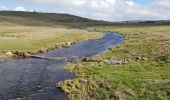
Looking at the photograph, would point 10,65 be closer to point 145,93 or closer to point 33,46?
point 33,46

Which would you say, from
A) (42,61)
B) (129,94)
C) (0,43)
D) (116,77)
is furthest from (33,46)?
(129,94)

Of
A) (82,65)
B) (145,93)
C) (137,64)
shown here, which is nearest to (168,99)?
(145,93)

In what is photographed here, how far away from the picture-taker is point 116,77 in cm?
4528

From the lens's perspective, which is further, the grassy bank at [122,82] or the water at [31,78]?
the water at [31,78]

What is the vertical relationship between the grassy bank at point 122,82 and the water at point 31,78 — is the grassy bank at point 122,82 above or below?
above

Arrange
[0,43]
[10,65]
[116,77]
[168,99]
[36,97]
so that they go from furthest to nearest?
[0,43] → [10,65] → [116,77] → [36,97] → [168,99]

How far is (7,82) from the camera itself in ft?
158

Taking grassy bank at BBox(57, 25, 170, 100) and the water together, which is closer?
grassy bank at BBox(57, 25, 170, 100)

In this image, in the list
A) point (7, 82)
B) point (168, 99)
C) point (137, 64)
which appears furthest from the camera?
point (137, 64)

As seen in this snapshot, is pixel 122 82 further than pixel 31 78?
No

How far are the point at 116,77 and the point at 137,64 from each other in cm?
1232

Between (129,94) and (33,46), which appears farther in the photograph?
(33,46)

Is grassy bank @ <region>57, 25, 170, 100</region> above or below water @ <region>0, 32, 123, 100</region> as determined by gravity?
above

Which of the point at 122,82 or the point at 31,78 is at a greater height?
the point at 122,82
